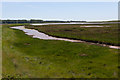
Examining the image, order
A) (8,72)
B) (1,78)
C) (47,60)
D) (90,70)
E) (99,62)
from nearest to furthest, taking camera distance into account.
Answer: (1,78) < (8,72) < (90,70) < (99,62) < (47,60)

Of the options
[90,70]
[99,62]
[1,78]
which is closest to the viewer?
[1,78]

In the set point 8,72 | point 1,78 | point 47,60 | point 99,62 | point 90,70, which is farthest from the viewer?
point 47,60

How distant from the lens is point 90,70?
68.6ft

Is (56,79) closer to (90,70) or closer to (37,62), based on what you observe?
(90,70)

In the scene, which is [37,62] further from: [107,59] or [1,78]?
[107,59]

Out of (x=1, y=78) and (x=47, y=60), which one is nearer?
(x=1, y=78)

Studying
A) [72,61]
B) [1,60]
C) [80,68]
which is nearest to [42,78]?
[80,68]

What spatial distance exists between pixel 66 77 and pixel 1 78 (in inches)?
303

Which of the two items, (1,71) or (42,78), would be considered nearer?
(42,78)

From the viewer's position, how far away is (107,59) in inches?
1009

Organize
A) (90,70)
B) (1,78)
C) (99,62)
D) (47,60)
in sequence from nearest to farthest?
(1,78)
(90,70)
(99,62)
(47,60)

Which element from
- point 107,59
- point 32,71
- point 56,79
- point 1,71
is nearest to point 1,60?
point 1,71

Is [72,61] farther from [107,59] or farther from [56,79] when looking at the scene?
[56,79]

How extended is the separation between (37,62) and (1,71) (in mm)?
Answer: 6396
